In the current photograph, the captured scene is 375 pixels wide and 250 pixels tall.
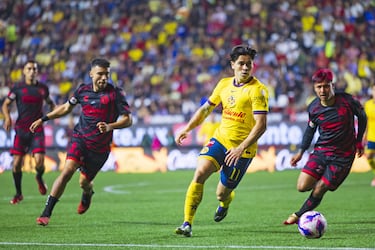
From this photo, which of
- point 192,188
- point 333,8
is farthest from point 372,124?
point 333,8

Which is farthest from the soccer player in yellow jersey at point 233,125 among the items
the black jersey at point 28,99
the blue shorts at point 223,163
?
the black jersey at point 28,99

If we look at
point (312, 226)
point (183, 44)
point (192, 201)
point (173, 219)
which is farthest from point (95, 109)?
point (183, 44)

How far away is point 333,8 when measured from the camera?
31000 millimetres

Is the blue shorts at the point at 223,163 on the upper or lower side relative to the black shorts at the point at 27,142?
upper

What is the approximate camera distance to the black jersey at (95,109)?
11.4m

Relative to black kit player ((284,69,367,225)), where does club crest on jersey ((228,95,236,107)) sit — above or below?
above

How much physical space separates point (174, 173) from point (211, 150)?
48.0 feet

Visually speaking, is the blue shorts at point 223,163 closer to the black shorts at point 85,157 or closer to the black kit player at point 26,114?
the black shorts at point 85,157

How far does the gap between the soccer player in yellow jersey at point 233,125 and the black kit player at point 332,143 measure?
94 centimetres

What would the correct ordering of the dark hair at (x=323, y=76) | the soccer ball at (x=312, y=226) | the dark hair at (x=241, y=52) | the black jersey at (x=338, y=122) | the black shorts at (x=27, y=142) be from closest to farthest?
1. the soccer ball at (x=312, y=226)
2. the dark hair at (x=241, y=52)
3. the dark hair at (x=323, y=76)
4. the black jersey at (x=338, y=122)
5. the black shorts at (x=27, y=142)

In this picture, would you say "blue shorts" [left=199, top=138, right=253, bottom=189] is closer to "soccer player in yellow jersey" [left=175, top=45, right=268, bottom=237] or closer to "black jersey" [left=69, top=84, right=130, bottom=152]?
"soccer player in yellow jersey" [left=175, top=45, right=268, bottom=237]

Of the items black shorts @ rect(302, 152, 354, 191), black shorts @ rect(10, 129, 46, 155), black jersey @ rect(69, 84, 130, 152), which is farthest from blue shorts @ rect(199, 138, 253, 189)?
black shorts @ rect(10, 129, 46, 155)

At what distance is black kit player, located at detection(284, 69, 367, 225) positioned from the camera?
34.8ft

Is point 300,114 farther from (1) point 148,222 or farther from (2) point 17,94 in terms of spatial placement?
(1) point 148,222
